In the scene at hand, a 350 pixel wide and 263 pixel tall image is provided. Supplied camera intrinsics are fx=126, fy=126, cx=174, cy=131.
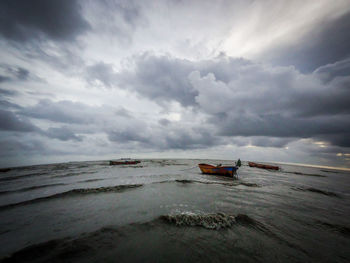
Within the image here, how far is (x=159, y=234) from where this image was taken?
6.40 metres

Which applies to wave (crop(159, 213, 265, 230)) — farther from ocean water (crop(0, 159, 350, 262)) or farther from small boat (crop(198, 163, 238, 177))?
small boat (crop(198, 163, 238, 177))

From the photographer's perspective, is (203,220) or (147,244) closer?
(147,244)

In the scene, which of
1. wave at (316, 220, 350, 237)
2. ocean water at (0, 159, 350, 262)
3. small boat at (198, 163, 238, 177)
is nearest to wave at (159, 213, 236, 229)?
ocean water at (0, 159, 350, 262)

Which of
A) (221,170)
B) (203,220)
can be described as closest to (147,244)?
(203,220)

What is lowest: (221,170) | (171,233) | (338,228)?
(171,233)

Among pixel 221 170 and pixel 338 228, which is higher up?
pixel 221 170

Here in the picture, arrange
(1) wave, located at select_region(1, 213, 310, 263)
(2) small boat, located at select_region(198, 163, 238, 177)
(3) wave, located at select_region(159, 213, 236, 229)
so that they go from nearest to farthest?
(1) wave, located at select_region(1, 213, 310, 263) < (3) wave, located at select_region(159, 213, 236, 229) < (2) small boat, located at select_region(198, 163, 238, 177)

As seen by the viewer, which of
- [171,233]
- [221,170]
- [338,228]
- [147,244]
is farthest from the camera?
[221,170]

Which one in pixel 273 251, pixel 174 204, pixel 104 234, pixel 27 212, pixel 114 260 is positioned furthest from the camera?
pixel 174 204

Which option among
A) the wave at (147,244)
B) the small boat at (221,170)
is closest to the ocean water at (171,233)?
the wave at (147,244)

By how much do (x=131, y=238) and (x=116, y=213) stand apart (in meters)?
3.79

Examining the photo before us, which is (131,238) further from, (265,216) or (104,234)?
(265,216)

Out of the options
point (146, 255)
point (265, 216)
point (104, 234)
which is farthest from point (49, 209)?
point (265, 216)

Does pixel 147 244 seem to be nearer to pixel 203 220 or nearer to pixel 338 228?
pixel 203 220
